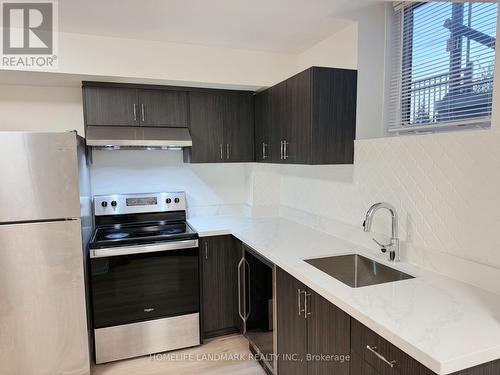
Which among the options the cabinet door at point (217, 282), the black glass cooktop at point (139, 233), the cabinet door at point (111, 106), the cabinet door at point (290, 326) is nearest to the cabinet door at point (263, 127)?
the cabinet door at point (217, 282)

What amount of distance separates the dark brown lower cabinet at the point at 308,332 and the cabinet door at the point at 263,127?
116cm

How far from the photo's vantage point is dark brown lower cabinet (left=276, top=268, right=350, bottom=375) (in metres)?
1.47

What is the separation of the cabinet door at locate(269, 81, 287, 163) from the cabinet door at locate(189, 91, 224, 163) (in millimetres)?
512

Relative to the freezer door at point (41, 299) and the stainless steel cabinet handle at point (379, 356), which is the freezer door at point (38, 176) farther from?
the stainless steel cabinet handle at point (379, 356)

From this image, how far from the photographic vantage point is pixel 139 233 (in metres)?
2.68

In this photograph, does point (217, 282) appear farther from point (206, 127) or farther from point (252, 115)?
point (252, 115)

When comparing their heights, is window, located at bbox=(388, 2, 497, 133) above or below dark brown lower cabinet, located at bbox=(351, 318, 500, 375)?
above

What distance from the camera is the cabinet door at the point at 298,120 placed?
2.15m

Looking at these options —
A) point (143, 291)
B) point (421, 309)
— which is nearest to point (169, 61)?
point (143, 291)

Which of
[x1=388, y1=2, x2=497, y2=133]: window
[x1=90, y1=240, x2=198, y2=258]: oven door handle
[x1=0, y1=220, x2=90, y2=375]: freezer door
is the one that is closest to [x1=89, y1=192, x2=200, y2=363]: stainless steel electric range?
[x1=90, y1=240, x2=198, y2=258]: oven door handle

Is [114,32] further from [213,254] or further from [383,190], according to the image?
[383,190]

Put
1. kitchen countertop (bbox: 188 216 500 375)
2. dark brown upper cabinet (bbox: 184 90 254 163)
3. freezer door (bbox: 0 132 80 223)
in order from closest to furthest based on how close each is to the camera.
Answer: kitchen countertop (bbox: 188 216 500 375), freezer door (bbox: 0 132 80 223), dark brown upper cabinet (bbox: 184 90 254 163)

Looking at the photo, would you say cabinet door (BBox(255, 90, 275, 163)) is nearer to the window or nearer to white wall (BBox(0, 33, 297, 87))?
white wall (BBox(0, 33, 297, 87))

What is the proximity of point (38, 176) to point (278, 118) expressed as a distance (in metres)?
1.69
